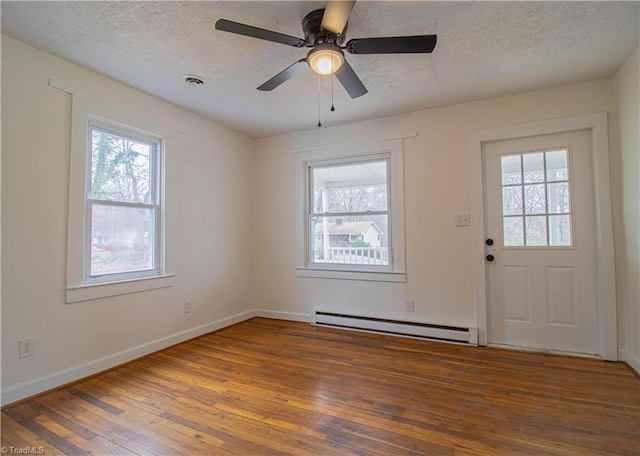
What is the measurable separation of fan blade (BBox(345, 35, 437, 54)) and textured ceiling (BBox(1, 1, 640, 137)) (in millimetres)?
243

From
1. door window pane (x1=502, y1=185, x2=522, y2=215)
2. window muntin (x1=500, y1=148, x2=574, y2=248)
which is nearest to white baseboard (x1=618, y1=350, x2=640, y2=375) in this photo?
window muntin (x1=500, y1=148, x2=574, y2=248)

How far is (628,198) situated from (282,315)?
3.68 meters

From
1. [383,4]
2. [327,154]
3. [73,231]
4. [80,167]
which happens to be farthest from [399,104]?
[73,231]

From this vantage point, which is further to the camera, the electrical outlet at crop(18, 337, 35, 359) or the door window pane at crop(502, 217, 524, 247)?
the door window pane at crop(502, 217, 524, 247)

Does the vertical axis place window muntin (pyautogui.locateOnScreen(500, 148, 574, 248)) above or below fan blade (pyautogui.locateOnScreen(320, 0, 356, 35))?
below

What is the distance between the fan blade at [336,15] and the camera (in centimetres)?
153

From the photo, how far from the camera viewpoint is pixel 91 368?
252 centimetres

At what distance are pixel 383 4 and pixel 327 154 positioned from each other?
2145 mm

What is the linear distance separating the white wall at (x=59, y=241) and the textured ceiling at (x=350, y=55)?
0.92 feet

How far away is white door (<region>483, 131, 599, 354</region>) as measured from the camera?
2.86 metres

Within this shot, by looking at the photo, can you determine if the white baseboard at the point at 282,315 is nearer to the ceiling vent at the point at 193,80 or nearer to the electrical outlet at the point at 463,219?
the electrical outlet at the point at 463,219

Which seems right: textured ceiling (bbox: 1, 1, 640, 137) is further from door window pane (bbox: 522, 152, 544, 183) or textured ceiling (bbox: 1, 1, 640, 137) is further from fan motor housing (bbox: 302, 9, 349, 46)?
door window pane (bbox: 522, 152, 544, 183)

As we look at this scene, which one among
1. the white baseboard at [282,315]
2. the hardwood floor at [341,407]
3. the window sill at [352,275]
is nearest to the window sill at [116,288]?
the hardwood floor at [341,407]

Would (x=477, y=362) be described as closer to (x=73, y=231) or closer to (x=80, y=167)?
(x=73, y=231)
